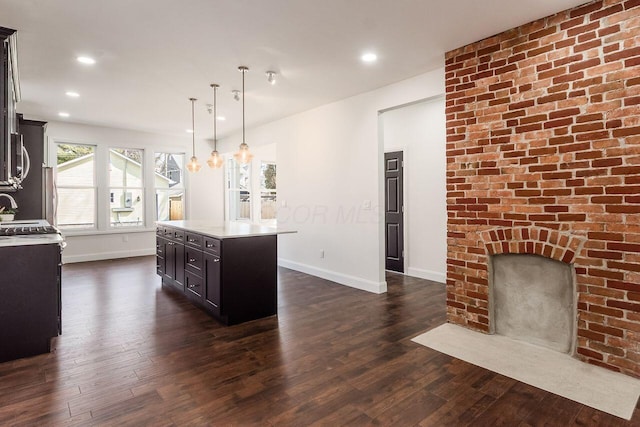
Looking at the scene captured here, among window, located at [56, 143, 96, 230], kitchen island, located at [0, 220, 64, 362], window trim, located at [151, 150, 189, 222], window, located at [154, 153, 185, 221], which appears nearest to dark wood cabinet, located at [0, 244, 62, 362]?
kitchen island, located at [0, 220, 64, 362]

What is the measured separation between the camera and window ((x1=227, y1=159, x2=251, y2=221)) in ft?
26.7

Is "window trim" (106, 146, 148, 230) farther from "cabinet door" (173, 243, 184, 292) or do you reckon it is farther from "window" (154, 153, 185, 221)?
"cabinet door" (173, 243, 184, 292)

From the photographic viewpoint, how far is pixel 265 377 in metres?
2.44

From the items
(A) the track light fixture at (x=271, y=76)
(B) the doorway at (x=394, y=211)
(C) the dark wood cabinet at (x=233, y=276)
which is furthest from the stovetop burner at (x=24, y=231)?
(B) the doorway at (x=394, y=211)

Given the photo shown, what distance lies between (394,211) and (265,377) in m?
3.84

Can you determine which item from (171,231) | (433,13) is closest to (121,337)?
(171,231)

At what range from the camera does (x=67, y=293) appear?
4.61 m

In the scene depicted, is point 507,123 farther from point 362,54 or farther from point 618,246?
point 362,54

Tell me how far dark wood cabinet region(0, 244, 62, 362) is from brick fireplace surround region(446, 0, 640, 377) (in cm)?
350

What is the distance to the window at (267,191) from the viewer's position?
25.5 ft

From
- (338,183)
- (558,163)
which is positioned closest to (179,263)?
(338,183)

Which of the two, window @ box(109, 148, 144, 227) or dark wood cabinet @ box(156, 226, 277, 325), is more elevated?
window @ box(109, 148, 144, 227)

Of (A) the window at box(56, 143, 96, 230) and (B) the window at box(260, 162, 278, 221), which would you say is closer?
(A) the window at box(56, 143, 96, 230)

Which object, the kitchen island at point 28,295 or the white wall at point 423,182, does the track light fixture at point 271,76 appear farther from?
the kitchen island at point 28,295
